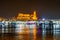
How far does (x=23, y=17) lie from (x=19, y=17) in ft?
6.31

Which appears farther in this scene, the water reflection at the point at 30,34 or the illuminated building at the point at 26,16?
the illuminated building at the point at 26,16

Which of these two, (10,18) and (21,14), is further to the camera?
(21,14)

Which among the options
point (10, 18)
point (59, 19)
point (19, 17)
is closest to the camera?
point (59, 19)

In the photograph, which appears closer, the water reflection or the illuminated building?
the water reflection

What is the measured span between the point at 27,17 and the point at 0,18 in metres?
14.8

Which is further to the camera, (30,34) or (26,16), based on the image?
(26,16)

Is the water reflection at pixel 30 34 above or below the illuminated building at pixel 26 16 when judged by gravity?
below

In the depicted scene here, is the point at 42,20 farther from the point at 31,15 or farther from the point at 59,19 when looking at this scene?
the point at 31,15

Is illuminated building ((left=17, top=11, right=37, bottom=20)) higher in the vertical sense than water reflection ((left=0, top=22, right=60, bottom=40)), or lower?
higher

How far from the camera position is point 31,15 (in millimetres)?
74812

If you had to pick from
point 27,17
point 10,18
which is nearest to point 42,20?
point 10,18

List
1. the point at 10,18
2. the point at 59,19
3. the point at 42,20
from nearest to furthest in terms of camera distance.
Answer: the point at 59,19 → the point at 42,20 → the point at 10,18

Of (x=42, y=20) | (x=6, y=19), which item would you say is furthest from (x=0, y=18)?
(x=42, y=20)

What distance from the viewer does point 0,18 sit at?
61344 millimetres
